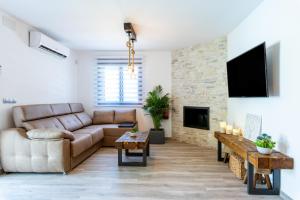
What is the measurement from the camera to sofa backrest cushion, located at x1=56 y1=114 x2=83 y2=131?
14.6ft

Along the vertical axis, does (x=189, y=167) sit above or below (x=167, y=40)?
below

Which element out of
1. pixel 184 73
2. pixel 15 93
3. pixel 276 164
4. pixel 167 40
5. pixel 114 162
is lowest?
pixel 114 162

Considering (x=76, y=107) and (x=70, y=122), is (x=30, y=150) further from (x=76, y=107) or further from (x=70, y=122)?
(x=76, y=107)

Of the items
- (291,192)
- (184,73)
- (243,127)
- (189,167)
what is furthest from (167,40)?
(291,192)

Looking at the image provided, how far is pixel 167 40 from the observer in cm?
492

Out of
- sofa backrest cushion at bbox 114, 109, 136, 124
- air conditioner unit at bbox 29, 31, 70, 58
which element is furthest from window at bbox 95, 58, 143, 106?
air conditioner unit at bbox 29, 31, 70, 58

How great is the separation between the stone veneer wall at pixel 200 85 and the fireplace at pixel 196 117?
0.11 m

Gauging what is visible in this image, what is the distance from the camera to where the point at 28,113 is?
3.57 meters

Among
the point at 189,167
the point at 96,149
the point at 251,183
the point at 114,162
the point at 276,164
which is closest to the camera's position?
the point at 276,164

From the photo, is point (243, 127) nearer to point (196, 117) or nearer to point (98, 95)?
point (196, 117)

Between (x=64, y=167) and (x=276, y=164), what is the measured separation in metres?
2.93

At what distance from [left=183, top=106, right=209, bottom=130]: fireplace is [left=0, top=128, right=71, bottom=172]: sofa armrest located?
3.36 meters

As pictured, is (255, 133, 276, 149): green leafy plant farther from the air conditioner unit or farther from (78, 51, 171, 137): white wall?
the air conditioner unit

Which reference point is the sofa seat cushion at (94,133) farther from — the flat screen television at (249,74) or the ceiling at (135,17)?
the flat screen television at (249,74)
